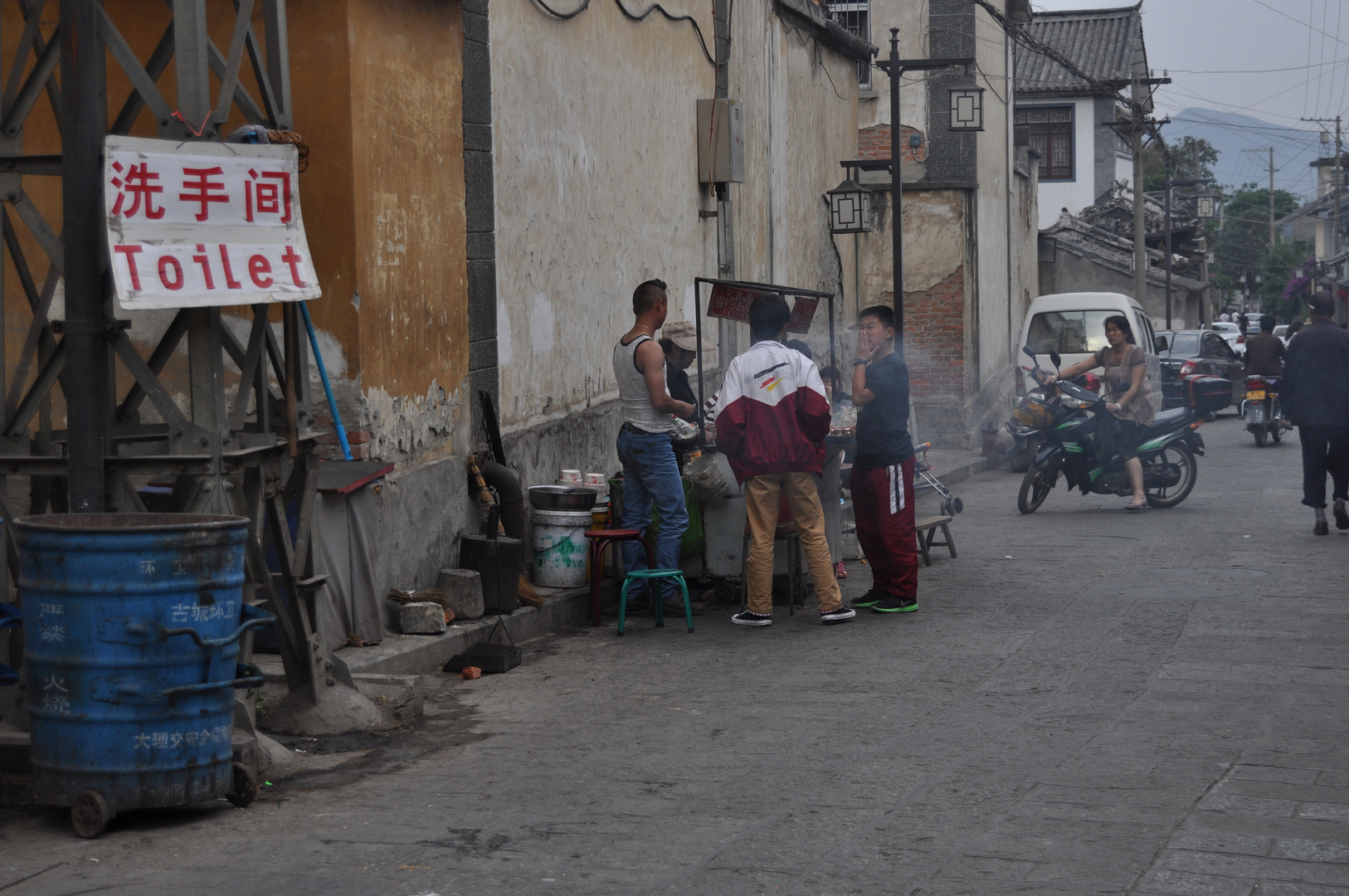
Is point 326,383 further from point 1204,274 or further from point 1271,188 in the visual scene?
point 1271,188

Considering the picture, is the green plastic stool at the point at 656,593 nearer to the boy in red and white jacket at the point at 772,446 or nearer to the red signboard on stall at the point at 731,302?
the boy in red and white jacket at the point at 772,446

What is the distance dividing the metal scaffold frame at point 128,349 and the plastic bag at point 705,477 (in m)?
3.50

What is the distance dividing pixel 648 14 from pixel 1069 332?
11.4 meters

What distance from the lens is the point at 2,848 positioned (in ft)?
15.7

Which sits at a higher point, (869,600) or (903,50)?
(903,50)

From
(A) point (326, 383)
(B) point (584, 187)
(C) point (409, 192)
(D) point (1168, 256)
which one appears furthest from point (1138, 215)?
(A) point (326, 383)

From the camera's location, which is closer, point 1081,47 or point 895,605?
point 895,605

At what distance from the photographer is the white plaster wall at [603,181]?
10203mm

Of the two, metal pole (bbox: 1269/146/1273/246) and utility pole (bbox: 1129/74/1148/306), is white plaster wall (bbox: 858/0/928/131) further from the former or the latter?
metal pole (bbox: 1269/146/1273/246)

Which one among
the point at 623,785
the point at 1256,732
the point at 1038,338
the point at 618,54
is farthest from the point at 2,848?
the point at 1038,338

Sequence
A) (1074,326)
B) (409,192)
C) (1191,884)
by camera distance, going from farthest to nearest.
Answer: (1074,326), (409,192), (1191,884)

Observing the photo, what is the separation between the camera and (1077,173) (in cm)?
5141

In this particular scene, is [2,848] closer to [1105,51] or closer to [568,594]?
[568,594]

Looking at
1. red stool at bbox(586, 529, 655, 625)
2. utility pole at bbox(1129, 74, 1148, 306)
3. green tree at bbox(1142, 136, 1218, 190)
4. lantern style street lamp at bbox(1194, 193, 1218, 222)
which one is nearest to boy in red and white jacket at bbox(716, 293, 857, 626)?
red stool at bbox(586, 529, 655, 625)
